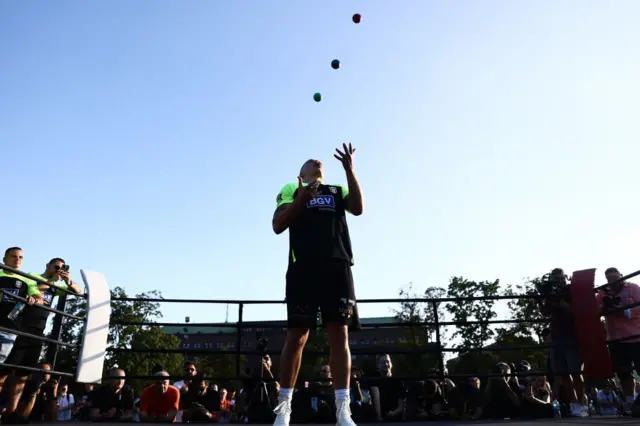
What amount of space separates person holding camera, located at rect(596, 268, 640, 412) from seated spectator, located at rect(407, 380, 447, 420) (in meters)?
2.08

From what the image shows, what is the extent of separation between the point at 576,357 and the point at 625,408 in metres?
0.90

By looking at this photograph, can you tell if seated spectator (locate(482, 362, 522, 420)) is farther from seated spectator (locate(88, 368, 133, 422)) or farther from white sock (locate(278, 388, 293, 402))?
seated spectator (locate(88, 368, 133, 422))

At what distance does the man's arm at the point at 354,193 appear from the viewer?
349cm

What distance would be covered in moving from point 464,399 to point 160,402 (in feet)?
13.3

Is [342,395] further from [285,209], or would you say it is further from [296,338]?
[285,209]

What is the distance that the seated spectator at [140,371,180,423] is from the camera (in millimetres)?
6332

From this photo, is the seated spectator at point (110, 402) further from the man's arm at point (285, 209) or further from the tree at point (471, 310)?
the tree at point (471, 310)

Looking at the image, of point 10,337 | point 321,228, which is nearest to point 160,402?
point 10,337

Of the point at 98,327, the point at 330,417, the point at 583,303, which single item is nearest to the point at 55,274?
the point at 98,327

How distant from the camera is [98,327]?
542 centimetres

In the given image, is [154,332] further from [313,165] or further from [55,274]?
[313,165]

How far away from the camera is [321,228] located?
3422 mm

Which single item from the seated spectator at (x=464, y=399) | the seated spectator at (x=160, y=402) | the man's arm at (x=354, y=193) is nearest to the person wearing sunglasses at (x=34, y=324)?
the seated spectator at (x=160, y=402)

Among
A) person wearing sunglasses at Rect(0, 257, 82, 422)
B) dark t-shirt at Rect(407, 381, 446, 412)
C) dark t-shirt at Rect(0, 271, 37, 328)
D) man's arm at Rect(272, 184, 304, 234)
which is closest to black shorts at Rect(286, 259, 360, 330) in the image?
man's arm at Rect(272, 184, 304, 234)
